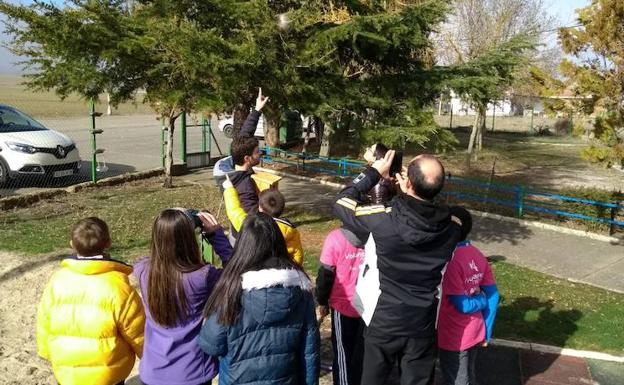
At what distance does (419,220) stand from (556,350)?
120 inches

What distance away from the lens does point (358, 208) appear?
321 centimetres

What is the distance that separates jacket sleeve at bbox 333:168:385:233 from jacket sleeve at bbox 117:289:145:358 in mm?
1202

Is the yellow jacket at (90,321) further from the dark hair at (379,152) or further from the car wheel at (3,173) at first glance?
the car wheel at (3,173)

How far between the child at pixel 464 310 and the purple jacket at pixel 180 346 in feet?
4.71

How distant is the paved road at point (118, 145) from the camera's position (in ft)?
40.0

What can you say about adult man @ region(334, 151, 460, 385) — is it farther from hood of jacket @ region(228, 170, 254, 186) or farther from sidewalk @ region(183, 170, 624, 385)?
hood of jacket @ region(228, 170, 254, 186)

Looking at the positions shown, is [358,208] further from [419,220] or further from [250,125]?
[250,125]

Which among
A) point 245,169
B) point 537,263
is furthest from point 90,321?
point 537,263

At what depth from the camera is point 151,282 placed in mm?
2848

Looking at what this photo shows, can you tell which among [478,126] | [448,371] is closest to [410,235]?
[448,371]

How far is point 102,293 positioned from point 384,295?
58.7 inches

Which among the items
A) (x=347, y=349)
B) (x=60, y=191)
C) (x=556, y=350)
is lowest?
(x=556, y=350)

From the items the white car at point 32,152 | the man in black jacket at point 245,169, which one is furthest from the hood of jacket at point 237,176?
the white car at point 32,152

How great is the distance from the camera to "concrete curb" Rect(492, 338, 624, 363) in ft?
16.7
